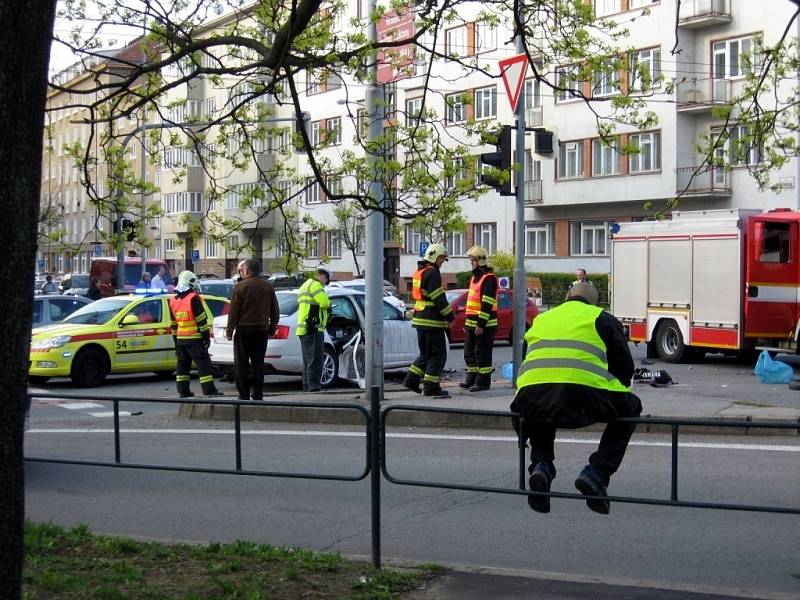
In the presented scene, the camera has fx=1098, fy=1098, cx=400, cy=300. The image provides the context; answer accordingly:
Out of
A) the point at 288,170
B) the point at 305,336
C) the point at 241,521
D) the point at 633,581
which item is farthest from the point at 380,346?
the point at 633,581

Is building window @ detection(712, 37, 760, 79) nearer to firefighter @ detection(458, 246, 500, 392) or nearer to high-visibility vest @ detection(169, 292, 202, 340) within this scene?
firefighter @ detection(458, 246, 500, 392)

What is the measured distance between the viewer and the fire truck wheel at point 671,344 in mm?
22109

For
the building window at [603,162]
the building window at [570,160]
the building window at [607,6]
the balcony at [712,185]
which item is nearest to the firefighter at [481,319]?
the balcony at [712,185]

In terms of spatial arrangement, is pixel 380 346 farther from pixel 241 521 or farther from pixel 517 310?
pixel 241 521

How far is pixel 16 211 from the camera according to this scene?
4199 millimetres

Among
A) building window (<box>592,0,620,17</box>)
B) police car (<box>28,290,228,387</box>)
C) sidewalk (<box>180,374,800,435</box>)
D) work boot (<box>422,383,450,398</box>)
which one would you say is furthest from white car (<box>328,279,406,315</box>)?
building window (<box>592,0,620,17</box>)

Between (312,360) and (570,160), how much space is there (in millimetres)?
34955

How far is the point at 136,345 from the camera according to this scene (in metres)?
19.4

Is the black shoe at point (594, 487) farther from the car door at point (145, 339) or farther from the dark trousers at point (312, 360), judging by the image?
the car door at point (145, 339)

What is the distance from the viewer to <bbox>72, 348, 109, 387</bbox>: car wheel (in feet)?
61.6

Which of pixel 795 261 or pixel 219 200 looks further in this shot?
pixel 795 261

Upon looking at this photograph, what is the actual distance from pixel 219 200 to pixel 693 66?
3715 centimetres

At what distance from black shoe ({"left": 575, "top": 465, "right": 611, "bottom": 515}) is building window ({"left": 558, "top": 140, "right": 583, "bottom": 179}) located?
43.9 meters

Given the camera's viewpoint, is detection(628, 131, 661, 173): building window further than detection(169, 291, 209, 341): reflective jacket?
Yes
